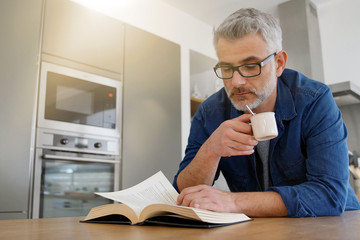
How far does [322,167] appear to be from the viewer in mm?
1003

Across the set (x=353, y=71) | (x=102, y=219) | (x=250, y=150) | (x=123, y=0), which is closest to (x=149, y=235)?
(x=102, y=219)

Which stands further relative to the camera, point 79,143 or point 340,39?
point 340,39

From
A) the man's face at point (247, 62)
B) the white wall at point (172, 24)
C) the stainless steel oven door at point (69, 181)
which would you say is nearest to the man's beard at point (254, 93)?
the man's face at point (247, 62)

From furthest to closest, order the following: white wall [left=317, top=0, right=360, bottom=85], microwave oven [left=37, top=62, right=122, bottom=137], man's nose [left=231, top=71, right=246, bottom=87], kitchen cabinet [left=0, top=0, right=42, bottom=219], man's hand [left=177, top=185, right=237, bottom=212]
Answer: white wall [left=317, top=0, right=360, bottom=85] < microwave oven [left=37, top=62, right=122, bottom=137] < kitchen cabinet [left=0, top=0, right=42, bottom=219] < man's nose [left=231, top=71, right=246, bottom=87] < man's hand [left=177, top=185, right=237, bottom=212]

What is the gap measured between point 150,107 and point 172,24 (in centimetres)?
98

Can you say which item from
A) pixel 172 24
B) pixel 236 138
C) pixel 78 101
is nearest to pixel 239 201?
pixel 236 138

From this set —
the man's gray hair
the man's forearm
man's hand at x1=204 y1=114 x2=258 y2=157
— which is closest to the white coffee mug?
man's hand at x1=204 y1=114 x2=258 y2=157

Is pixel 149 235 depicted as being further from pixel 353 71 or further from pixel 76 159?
pixel 353 71

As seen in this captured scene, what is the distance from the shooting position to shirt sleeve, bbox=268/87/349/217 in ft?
2.98

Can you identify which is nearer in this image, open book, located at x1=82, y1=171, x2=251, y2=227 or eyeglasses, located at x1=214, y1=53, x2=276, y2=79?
open book, located at x1=82, y1=171, x2=251, y2=227

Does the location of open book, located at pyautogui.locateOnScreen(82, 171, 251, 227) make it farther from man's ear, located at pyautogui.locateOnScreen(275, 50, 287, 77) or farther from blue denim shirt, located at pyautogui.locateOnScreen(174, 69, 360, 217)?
man's ear, located at pyautogui.locateOnScreen(275, 50, 287, 77)

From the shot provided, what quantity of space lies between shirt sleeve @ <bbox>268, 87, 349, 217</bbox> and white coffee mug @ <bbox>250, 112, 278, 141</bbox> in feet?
0.55

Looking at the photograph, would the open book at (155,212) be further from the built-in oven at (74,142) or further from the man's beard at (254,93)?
the built-in oven at (74,142)

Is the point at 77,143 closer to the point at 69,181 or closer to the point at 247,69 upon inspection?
the point at 69,181
